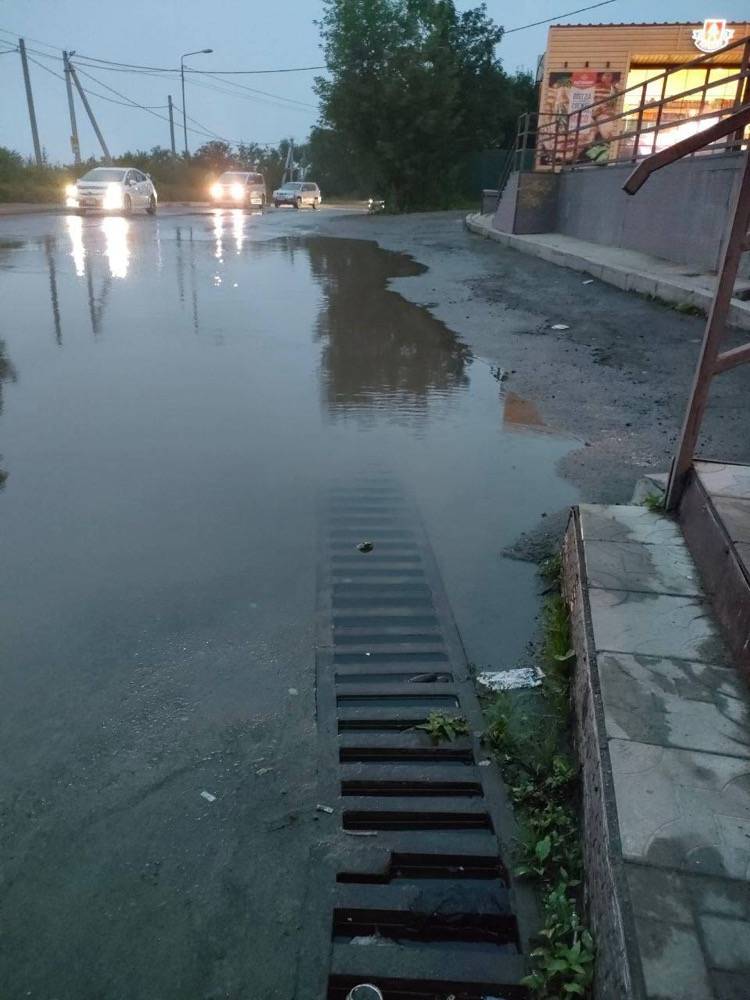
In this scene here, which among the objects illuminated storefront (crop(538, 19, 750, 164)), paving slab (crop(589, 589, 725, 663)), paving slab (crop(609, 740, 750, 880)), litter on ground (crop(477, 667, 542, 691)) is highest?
illuminated storefront (crop(538, 19, 750, 164))

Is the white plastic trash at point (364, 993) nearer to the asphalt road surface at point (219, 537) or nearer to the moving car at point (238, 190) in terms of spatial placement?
the asphalt road surface at point (219, 537)

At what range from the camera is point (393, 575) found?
11.7 ft

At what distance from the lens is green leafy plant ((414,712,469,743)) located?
2.54 m

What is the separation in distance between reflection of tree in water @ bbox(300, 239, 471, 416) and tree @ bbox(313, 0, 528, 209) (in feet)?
69.0

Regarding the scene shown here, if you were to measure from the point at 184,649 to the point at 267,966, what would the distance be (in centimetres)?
132

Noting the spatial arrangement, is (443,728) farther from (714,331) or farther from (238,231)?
(238,231)

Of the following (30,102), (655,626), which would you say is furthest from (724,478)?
(30,102)

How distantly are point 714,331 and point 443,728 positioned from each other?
1.93 metres

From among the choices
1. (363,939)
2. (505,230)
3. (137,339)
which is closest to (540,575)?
(363,939)

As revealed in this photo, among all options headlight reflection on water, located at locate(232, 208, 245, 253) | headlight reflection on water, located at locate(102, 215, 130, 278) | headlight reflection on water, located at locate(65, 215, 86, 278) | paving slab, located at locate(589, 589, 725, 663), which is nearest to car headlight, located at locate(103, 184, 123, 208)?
headlight reflection on water, located at locate(65, 215, 86, 278)

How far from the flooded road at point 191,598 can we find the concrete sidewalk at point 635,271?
2.63 meters

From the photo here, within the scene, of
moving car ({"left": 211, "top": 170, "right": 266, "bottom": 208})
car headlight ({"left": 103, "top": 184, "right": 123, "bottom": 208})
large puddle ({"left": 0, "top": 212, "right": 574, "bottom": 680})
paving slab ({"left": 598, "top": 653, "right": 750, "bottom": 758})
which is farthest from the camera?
moving car ({"left": 211, "top": 170, "right": 266, "bottom": 208})

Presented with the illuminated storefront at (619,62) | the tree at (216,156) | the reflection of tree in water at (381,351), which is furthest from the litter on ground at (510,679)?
the tree at (216,156)

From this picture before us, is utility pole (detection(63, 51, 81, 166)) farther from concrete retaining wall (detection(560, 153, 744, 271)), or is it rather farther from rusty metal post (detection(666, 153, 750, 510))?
rusty metal post (detection(666, 153, 750, 510))
